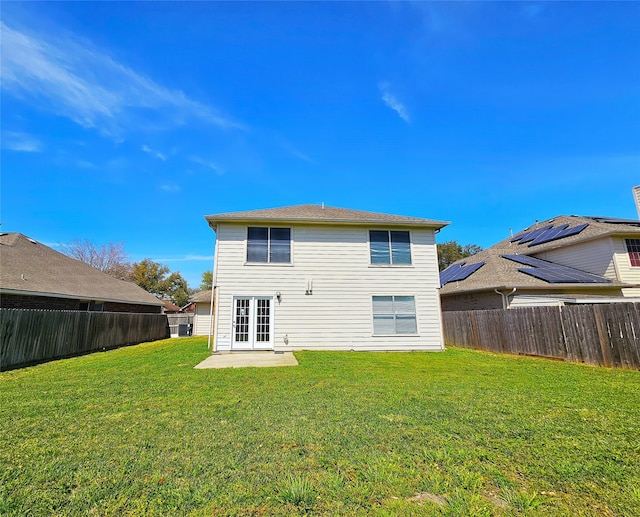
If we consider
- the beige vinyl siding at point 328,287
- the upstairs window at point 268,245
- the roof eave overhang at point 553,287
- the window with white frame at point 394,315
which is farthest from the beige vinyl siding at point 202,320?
the roof eave overhang at point 553,287

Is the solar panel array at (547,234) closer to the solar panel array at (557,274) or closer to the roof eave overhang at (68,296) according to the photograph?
the solar panel array at (557,274)

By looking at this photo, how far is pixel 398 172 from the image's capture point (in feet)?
50.9

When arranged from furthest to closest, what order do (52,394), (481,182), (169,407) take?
1. (481,182)
2. (52,394)
3. (169,407)

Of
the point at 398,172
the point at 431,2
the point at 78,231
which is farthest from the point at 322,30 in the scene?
the point at 78,231

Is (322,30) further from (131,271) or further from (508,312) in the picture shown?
(131,271)

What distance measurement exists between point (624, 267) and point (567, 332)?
8887mm

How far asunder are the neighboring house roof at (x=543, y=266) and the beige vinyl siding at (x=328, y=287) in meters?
4.16

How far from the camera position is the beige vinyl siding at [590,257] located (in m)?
14.0

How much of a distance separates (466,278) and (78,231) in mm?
37187

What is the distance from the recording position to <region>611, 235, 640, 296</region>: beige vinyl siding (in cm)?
1351

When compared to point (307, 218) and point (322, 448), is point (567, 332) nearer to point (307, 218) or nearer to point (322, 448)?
point (307, 218)

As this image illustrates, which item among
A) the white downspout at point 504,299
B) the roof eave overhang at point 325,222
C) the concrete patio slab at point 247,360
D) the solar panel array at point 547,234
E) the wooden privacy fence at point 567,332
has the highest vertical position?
the solar panel array at point 547,234

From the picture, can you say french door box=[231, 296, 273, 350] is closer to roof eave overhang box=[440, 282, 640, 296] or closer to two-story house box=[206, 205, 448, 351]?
two-story house box=[206, 205, 448, 351]

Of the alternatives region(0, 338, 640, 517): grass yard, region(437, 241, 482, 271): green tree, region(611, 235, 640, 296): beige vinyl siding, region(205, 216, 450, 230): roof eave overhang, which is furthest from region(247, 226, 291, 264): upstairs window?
region(437, 241, 482, 271): green tree
